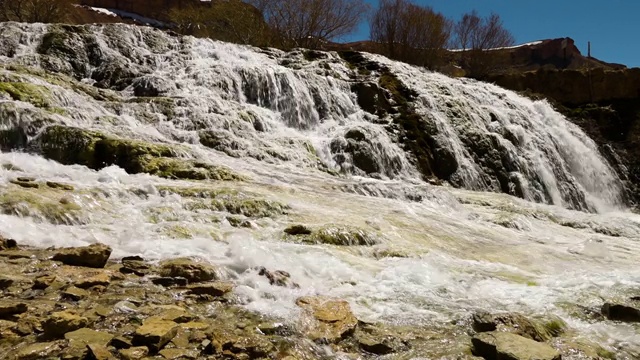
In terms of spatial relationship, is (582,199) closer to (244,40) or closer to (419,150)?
(419,150)

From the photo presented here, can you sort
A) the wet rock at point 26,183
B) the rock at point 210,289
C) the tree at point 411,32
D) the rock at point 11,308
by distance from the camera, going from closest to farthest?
the rock at point 11,308 → the rock at point 210,289 → the wet rock at point 26,183 → the tree at point 411,32

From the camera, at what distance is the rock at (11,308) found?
10.8 feet

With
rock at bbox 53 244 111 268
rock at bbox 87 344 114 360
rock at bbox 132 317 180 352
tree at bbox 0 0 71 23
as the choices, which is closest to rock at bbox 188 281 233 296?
rock at bbox 132 317 180 352

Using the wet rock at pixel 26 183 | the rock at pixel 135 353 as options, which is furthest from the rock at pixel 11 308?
the wet rock at pixel 26 183

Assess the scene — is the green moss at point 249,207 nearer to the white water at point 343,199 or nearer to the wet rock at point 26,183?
the white water at point 343,199

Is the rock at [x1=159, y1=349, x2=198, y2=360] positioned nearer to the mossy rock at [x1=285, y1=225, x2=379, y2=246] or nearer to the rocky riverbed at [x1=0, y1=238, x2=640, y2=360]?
the rocky riverbed at [x1=0, y1=238, x2=640, y2=360]

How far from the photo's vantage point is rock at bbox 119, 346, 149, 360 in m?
3.02

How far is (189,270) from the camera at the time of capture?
178 inches

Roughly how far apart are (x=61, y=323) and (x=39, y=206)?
299 cm

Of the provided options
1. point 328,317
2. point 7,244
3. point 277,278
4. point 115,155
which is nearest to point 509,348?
point 328,317

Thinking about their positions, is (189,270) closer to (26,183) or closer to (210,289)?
(210,289)

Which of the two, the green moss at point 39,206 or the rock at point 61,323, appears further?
the green moss at point 39,206

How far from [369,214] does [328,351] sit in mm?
4876

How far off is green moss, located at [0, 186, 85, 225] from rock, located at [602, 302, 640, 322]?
5378mm
